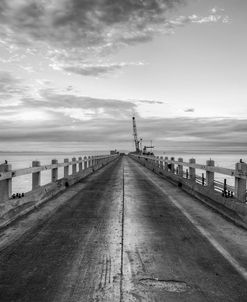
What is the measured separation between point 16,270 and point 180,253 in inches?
105

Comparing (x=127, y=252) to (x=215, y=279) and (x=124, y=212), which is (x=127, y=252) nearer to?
(x=215, y=279)

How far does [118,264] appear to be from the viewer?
4.94m

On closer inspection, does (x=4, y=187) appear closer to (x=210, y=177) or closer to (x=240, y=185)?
(x=240, y=185)

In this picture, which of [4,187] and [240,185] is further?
[240,185]

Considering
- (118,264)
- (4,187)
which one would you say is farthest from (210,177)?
(118,264)

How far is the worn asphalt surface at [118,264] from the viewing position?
3.97 m

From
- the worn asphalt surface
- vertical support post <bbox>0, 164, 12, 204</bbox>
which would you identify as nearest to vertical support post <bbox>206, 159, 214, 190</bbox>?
the worn asphalt surface

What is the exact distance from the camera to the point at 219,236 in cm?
672

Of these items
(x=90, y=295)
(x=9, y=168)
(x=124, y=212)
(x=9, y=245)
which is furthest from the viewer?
(x=124, y=212)

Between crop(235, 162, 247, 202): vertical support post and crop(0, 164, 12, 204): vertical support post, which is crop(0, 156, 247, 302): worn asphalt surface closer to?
crop(0, 164, 12, 204): vertical support post

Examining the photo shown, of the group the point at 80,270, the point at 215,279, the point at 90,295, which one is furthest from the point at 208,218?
the point at 90,295

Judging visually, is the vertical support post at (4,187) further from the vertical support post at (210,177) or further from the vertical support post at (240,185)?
the vertical support post at (210,177)

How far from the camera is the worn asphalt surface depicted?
397cm

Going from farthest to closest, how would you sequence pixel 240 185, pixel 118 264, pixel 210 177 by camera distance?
pixel 210 177
pixel 240 185
pixel 118 264
